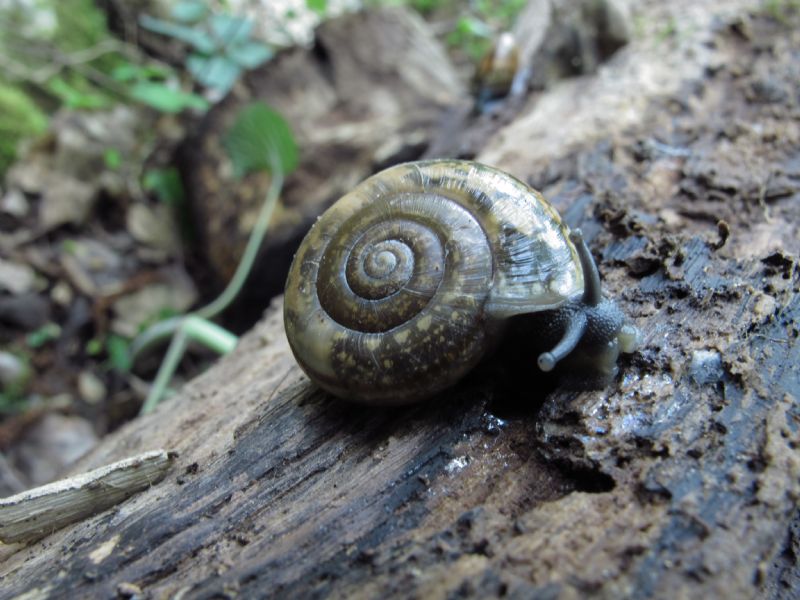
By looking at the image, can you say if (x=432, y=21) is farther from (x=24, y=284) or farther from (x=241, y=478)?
(x=241, y=478)

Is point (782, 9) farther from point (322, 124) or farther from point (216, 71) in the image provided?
point (216, 71)

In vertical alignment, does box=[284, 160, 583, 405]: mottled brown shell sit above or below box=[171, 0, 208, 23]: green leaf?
below

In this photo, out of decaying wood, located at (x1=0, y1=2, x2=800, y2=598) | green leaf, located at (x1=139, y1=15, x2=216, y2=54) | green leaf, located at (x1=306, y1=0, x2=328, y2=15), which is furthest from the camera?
green leaf, located at (x1=306, y1=0, x2=328, y2=15)

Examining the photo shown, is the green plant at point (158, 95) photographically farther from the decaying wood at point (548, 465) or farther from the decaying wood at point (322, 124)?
the decaying wood at point (548, 465)

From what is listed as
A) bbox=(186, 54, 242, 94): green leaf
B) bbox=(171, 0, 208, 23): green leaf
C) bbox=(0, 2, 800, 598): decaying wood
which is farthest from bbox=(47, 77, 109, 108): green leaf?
bbox=(0, 2, 800, 598): decaying wood

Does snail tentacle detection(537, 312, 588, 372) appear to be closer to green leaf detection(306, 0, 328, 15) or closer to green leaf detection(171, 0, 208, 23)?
green leaf detection(306, 0, 328, 15)

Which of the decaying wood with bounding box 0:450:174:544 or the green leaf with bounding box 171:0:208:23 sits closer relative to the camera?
the decaying wood with bounding box 0:450:174:544

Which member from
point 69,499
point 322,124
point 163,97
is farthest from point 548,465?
point 163,97

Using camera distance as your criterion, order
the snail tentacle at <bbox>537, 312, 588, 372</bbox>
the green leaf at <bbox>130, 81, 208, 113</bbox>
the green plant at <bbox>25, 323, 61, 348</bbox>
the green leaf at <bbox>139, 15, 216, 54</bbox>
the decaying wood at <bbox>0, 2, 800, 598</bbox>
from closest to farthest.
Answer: the decaying wood at <bbox>0, 2, 800, 598</bbox> < the snail tentacle at <bbox>537, 312, 588, 372</bbox> < the green plant at <bbox>25, 323, 61, 348</bbox> < the green leaf at <bbox>130, 81, 208, 113</bbox> < the green leaf at <bbox>139, 15, 216, 54</bbox>

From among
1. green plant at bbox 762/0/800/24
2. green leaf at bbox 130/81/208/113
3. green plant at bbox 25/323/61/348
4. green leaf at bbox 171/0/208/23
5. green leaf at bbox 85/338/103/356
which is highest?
green leaf at bbox 171/0/208/23

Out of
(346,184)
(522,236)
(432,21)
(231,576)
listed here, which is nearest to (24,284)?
(346,184)
